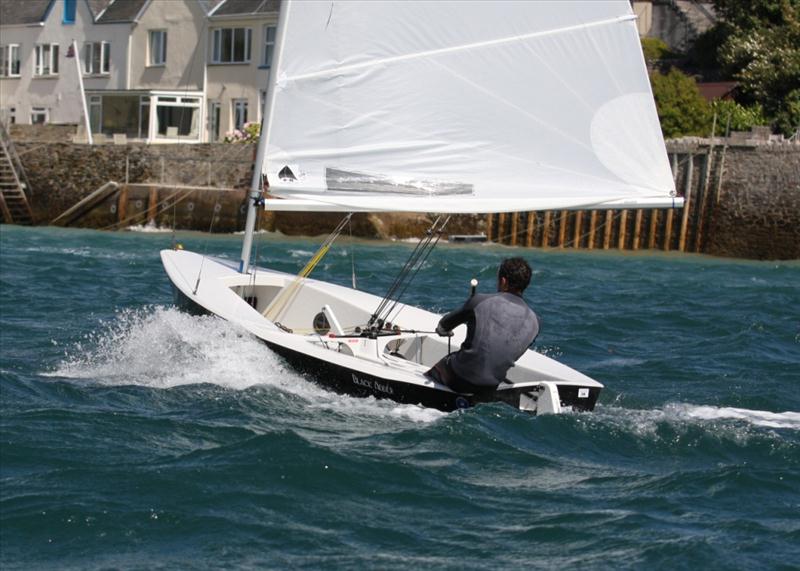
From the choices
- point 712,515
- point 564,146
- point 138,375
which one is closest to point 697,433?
point 712,515

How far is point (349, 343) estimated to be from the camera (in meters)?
10.4

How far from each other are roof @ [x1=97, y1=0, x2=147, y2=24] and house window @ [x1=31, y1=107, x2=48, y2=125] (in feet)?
13.4

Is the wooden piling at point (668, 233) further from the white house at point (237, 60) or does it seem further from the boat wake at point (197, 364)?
the boat wake at point (197, 364)

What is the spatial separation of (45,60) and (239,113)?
9.73 meters

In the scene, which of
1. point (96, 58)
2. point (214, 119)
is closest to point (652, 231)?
point (214, 119)

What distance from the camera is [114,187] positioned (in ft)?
108

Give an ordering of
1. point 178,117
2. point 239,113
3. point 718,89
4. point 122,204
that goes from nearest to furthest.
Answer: point 122,204 < point 718,89 < point 239,113 < point 178,117

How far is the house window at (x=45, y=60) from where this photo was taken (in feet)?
155

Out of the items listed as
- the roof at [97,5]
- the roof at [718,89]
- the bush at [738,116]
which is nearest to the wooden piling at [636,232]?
the bush at [738,116]

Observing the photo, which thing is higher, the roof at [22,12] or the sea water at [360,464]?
the roof at [22,12]

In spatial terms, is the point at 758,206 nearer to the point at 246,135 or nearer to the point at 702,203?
the point at 702,203

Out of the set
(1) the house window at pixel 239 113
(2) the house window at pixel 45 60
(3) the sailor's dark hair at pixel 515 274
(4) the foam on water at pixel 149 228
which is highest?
(2) the house window at pixel 45 60

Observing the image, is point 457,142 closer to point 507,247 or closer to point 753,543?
point 753,543

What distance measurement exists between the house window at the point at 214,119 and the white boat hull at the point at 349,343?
29648mm
